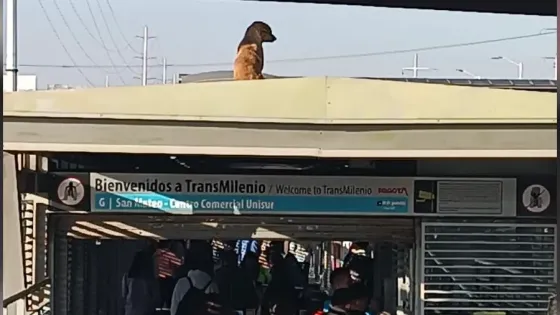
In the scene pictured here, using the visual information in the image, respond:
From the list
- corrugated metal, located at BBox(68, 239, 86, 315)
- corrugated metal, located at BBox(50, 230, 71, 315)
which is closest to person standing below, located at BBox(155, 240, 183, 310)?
corrugated metal, located at BBox(68, 239, 86, 315)

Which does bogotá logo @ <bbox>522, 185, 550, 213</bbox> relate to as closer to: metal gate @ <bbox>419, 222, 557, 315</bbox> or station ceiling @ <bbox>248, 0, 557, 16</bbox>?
metal gate @ <bbox>419, 222, 557, 315</bbox>

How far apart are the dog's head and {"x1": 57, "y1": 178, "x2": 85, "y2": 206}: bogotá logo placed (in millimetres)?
1823

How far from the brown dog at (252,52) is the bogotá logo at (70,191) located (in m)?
1.49

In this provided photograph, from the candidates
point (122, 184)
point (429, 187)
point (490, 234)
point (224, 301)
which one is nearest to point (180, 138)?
point (122, 184)

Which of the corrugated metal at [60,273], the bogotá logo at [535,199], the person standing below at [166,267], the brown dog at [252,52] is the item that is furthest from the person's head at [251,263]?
the bogotá logo at [535,199]

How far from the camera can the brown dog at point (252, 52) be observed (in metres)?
7.32

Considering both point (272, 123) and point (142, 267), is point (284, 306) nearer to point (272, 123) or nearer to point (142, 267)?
point (142, 267)

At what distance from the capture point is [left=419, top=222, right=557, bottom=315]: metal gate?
25.9 ft

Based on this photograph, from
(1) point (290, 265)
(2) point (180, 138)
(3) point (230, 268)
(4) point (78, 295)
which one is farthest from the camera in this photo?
(1) point (290, 265)

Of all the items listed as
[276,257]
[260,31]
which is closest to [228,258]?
[276,257]

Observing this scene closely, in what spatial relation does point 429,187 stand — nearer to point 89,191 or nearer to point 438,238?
point 438,238

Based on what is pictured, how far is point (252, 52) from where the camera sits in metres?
7.55

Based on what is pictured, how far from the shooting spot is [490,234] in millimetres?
7859

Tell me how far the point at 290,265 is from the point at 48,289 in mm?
4227
